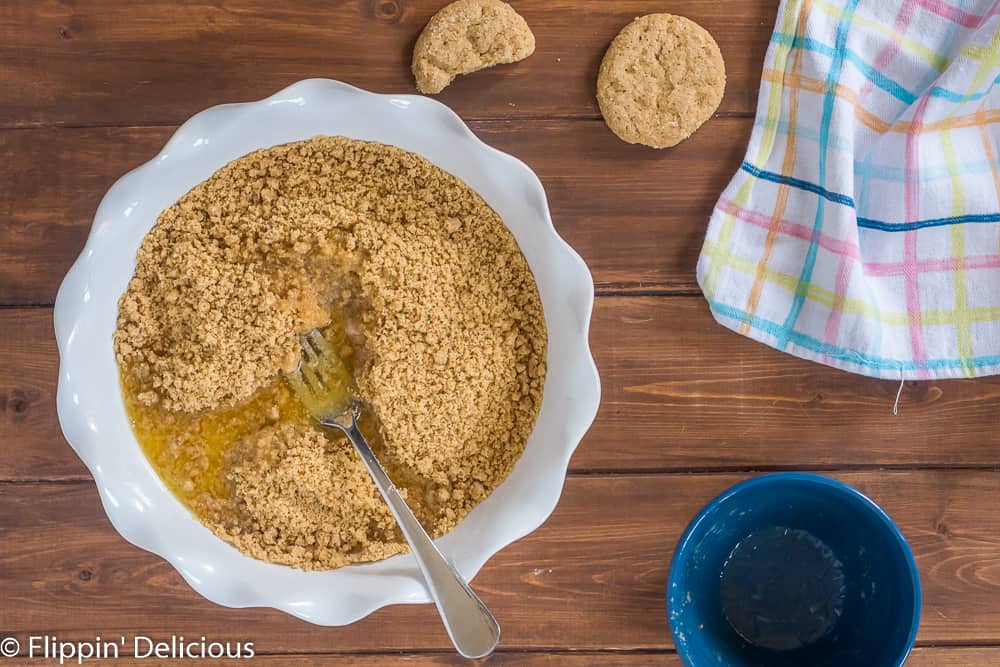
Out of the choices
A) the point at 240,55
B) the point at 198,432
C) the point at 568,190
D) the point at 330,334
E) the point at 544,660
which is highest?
the point at 240,55

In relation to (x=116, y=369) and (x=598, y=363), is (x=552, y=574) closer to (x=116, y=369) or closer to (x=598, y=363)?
(x=598, y=363)

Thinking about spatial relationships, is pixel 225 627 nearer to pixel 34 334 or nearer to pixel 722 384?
pixel 34 334

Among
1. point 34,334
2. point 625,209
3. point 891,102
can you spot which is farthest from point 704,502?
point 34,334

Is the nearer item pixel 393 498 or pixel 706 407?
pixel 393 498

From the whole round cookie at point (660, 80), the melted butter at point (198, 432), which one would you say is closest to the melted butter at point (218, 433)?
the melted butter at point (198, 432)

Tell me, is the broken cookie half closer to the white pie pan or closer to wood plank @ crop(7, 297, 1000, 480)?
the white pie pan

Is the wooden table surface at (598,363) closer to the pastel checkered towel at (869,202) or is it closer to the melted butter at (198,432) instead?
the pastel checkered towel at (869,202)

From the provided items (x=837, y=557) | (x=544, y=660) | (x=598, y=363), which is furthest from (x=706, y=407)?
(x=544, y=660)
